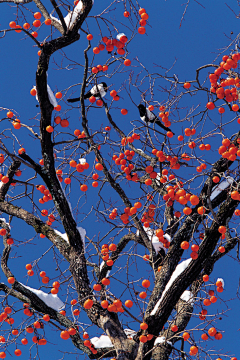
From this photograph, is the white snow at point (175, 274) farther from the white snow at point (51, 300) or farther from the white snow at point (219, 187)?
the white snow at point (51, 300)

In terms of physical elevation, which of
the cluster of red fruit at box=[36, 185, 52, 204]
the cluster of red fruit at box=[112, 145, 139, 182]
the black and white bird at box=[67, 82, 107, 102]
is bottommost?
the cluster of red fruit at box=[36, 185, 52, 204]

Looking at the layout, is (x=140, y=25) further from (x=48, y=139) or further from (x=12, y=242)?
(x=12, y=242)

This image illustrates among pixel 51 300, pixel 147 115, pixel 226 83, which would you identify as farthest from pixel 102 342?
pixel 226 83

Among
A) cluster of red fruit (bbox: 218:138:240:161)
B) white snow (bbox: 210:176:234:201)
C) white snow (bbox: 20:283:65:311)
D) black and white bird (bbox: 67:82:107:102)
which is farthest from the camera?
black and white bird (bbox: 67:82:107:102)

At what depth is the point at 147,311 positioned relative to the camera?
3.54 metres

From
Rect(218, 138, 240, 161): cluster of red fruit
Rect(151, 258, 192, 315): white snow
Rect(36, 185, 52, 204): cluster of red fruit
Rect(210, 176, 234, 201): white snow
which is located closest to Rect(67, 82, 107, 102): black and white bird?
Rect(36, 185, 52, 204): cluster of red fruit

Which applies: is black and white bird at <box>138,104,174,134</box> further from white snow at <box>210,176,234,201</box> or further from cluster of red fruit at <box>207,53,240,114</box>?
white snow at <box>210,176,234,201</box>

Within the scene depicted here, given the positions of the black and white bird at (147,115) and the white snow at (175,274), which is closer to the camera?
the white snow at (175,274)

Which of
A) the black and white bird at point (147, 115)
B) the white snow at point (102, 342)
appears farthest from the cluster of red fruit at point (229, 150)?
the white snow at point (102, 342)

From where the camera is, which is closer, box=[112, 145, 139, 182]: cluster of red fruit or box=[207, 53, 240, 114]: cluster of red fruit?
box=[207, 53, 240, 114]: cluster of red fruit

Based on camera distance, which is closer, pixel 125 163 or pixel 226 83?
pixel 226 83

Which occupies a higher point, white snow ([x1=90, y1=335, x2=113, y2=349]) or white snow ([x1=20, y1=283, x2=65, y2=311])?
white snow ([x1=20, y1=283, x2=65, y2=311])

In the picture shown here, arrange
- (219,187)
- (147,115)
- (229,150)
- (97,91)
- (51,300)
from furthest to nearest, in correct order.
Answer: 1. (147,115)
2. (97,91)
3. (51,300)
4. (219,187)
5. (229,150)

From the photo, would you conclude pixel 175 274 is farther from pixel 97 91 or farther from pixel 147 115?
pixel 97 91
